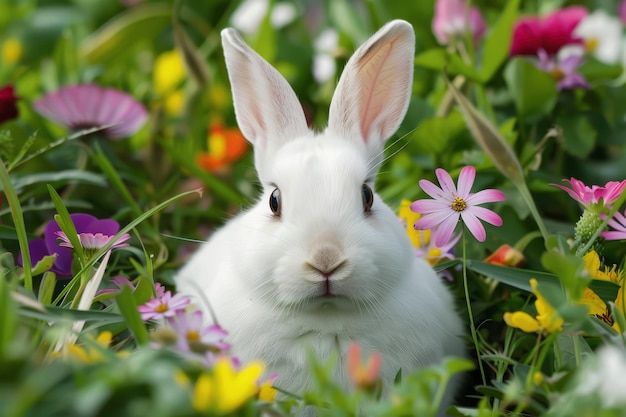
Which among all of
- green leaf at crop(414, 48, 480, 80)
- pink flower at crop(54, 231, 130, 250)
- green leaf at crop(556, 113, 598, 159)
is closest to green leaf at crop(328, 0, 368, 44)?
green leaf at crop(414, 48, 480, 80)

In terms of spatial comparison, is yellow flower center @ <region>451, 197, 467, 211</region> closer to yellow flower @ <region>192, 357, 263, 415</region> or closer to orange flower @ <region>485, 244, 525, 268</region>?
orange flower @ <region>485, 244, 525, 268</region>

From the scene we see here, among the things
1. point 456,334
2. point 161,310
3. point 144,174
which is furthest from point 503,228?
point 144,174

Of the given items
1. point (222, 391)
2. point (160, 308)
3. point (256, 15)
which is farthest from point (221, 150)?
point (222, 391)

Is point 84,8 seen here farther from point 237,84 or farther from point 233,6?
point 237,84

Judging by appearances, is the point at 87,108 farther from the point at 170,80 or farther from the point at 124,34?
the point at 170,80

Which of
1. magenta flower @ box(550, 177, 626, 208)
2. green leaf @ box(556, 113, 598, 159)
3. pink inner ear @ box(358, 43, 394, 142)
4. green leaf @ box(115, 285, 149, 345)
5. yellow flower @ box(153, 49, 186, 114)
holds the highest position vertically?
pink inner ear @ box(358, 43, 394, 142)

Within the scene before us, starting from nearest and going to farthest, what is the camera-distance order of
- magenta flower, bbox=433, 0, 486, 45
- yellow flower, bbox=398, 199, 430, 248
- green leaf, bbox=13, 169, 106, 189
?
yellow flower, bbox=398, 199, 430, 248 → green leaf, bbox=13, 169, 106, 189 → magenta flower, bbox=433, 0, 486, 45

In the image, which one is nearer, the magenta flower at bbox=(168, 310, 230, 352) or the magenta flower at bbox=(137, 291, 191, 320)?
the magenta flower at bbox=(168, 310, 230, 352)
